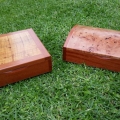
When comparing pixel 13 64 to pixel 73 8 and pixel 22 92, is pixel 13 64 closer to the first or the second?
pixel 22 92

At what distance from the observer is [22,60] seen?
4.48 feet

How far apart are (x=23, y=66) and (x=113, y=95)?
0.67m

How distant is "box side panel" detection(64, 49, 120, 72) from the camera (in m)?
1.43

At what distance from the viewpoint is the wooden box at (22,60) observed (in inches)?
53.1

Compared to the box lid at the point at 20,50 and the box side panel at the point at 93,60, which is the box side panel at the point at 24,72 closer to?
the box lid at the point at 20,50

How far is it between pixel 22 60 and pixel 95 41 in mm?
615

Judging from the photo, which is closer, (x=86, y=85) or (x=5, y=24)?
(x=86, y=85)

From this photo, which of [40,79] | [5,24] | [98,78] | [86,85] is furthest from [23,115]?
[5,24]

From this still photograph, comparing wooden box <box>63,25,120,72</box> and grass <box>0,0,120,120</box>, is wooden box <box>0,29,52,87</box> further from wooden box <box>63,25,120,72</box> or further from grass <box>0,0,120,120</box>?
wooden box <box>63,25,120,72</box>

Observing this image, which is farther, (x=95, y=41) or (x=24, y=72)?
(x=95, y=41)

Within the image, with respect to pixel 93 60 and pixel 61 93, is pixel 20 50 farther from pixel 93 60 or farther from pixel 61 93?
pixel 93 60

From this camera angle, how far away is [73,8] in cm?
250

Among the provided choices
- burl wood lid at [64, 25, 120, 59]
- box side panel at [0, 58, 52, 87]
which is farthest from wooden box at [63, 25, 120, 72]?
box side panel at [0, 58, 52, 87]

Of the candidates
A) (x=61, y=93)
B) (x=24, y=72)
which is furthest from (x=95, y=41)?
(x=24, y=72)
